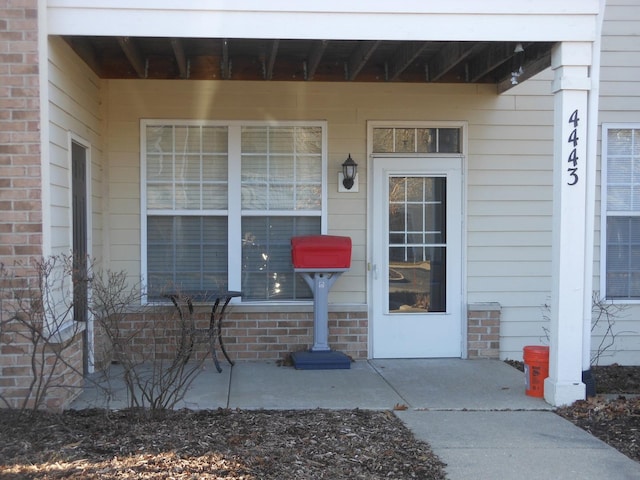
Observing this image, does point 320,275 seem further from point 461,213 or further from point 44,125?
point 44,125

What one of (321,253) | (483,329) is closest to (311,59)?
(321,253)

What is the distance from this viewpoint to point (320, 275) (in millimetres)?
6934

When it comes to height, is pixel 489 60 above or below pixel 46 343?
above

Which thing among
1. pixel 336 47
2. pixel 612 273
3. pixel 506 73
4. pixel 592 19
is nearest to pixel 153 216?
pixel 336 47

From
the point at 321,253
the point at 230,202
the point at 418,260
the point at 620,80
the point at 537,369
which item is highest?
the point at 620,80

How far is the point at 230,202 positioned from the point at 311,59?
1757mm

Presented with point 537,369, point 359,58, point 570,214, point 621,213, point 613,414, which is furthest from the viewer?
point 621,213

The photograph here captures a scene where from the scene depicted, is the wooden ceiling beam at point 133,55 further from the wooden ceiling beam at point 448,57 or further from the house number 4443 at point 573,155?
the house number 4443 at point 573,155

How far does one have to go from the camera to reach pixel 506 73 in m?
7.19

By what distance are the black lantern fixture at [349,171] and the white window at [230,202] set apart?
25 cm

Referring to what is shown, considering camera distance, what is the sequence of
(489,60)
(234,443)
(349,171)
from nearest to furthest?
(234,443), (489,60), (349,171)

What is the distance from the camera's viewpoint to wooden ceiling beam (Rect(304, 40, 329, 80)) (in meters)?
6.14

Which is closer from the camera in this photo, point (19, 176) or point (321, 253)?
point (19, 176)

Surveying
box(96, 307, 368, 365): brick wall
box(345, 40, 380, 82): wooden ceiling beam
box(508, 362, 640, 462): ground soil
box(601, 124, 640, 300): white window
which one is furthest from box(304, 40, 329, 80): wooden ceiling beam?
box(508, 362, 640, 462): ground soil
